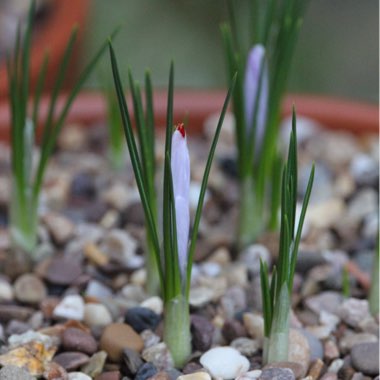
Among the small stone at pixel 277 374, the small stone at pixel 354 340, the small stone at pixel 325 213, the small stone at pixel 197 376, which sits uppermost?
the small stone at pixel 325 213

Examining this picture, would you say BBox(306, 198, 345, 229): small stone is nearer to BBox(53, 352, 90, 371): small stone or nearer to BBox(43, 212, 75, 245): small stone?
BBox(43, 212, 75, 245): small stone

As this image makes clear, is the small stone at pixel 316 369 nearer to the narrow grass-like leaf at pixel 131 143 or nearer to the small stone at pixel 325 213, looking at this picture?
the narrow grass-like leaf at pixel 131 143

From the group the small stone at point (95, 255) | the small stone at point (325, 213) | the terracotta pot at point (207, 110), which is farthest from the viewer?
the terracotta pot at point (207, 110)

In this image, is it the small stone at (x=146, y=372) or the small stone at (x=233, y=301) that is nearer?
the small stone at (x=146, y=372)

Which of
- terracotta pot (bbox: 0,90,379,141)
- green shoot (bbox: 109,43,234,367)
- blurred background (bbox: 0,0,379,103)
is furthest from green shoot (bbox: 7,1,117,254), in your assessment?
blurred background (bbox: 0,0,379,103)

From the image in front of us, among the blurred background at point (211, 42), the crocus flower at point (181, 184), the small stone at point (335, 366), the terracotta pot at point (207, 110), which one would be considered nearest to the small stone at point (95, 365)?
the crocus flower at point (181, 184)

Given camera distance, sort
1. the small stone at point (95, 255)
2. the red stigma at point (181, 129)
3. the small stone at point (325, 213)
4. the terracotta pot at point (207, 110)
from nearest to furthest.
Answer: the red stigma at point (181, 129) → the small stone at point (95, 255) → the small stone at point (325, 213) → the terracotta pot at point (207, 110)

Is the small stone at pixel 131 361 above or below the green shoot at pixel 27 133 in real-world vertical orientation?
below
